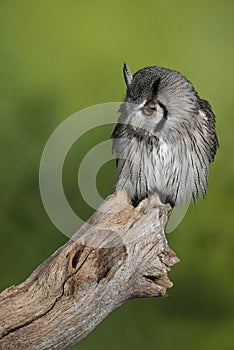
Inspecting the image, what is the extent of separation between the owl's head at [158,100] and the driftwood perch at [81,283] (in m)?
0.31

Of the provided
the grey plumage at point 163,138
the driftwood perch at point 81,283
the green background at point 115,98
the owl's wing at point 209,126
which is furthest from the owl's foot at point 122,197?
the green background at point 115,98

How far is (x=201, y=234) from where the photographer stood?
2.99 m

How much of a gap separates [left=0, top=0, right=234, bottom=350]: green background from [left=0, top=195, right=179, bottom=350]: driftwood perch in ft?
3.48

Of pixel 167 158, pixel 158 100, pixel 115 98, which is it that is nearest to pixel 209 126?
pixel 167 158

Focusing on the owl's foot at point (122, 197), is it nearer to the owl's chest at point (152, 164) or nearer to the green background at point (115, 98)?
the owl's chest at point (152, 164)

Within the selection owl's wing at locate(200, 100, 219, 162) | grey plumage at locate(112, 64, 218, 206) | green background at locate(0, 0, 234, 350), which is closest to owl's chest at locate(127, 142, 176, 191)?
grey plumage at locate(112, 64, 218, 206)

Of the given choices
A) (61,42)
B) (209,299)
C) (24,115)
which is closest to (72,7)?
(61,42)

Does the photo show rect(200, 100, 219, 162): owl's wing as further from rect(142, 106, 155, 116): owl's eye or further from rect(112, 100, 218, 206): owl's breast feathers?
rect(142, 106, 155, 116): owl's eye

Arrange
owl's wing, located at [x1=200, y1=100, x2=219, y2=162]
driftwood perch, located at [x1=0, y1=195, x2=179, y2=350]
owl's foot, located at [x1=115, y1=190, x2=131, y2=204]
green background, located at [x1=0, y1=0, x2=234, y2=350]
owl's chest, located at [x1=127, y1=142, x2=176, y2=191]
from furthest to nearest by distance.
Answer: green background, located at [x1=0, y1=0, x2=234, y2=350] < owl's wing, located at [x1=200, y1=100, x2=219, y2=162] < owl's chest, located at [x1=127, y1=142, x2=176, y2=191] < owl's foot, located at [x1=115, y1=190, x2=131, y2=204] < driftwood perch, located at [x1=0, y1=195, x2=179, y2=350]

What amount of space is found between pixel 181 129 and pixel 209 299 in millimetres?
1057

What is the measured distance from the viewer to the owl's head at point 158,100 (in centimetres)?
199

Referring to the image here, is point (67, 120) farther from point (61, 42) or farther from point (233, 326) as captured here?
point (233, 326)

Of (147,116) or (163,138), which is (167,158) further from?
(147,116)

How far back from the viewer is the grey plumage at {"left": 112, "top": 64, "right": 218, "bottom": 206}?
6.68 ft
